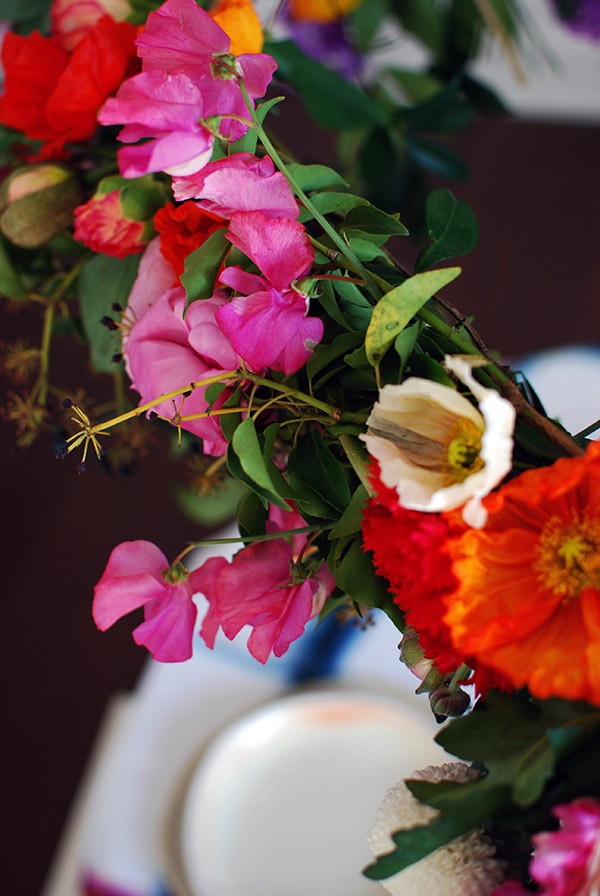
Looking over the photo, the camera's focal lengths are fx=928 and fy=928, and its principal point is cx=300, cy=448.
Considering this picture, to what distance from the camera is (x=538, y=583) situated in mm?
266

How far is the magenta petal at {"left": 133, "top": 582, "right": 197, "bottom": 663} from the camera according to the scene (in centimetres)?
34

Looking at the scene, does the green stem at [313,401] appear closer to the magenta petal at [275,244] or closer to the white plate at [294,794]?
the magenta petal at [275,244]

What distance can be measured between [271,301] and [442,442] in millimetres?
73

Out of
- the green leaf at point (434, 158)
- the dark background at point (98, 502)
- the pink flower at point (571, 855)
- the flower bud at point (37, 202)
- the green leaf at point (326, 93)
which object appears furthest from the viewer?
the dark background at point (98, 502)

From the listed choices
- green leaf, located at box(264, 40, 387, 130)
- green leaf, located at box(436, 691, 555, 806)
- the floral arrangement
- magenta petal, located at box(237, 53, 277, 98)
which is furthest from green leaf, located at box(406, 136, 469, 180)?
green leaf, located at box(436, 691, 555, 806)

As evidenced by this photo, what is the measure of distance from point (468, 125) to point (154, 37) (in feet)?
1.43

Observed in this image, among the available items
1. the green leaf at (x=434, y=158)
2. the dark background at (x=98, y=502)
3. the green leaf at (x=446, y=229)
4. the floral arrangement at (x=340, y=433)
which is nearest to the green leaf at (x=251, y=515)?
the floral arrangement at (x=340, y=433)

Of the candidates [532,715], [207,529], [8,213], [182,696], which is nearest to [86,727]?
A: [207,529]

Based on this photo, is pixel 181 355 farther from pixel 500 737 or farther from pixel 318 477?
pixel 500 737

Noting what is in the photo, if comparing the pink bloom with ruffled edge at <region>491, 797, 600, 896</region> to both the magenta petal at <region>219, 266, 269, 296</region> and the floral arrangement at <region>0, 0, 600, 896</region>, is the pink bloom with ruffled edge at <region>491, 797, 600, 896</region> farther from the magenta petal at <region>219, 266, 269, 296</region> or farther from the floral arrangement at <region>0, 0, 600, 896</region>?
the magenta petal at <region>219, 266, 269, 296</region>

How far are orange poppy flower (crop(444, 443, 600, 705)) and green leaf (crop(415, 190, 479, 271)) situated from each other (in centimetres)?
11

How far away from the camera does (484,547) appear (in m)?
0.26

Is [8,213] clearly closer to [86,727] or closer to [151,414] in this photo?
[151,414]

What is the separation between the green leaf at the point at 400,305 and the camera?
28 centimetres
